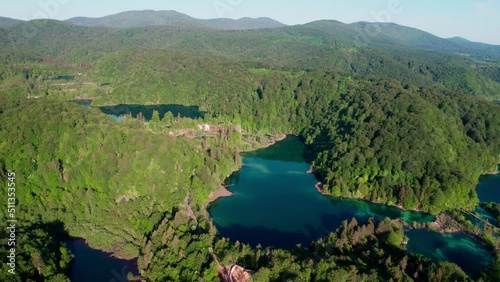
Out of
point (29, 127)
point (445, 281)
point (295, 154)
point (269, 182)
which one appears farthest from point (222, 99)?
point (445, 281)

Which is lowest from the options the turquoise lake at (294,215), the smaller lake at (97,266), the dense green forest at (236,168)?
the smaller lake at (97,266)

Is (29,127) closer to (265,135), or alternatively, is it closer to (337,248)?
(337,248)

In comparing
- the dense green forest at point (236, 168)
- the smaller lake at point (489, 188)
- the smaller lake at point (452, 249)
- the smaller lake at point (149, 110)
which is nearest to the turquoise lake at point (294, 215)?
the smaller lake at point (452, 249)

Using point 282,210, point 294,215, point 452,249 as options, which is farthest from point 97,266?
point 452,249

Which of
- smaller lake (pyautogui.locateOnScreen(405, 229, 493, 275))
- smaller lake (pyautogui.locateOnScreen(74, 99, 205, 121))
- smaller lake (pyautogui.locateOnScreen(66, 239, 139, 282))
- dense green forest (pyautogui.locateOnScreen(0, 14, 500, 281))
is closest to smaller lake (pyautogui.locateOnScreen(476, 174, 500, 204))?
dense green forest (pyautogui.locateOnScreen(0, 14, 500, 281))

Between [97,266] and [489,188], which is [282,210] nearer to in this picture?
[97,266]

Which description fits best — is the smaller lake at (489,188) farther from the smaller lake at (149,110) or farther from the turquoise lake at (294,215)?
the smaller lake at (149,110)

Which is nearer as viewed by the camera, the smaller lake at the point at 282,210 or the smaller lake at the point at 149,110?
the smaller lake at the point at 282,210
